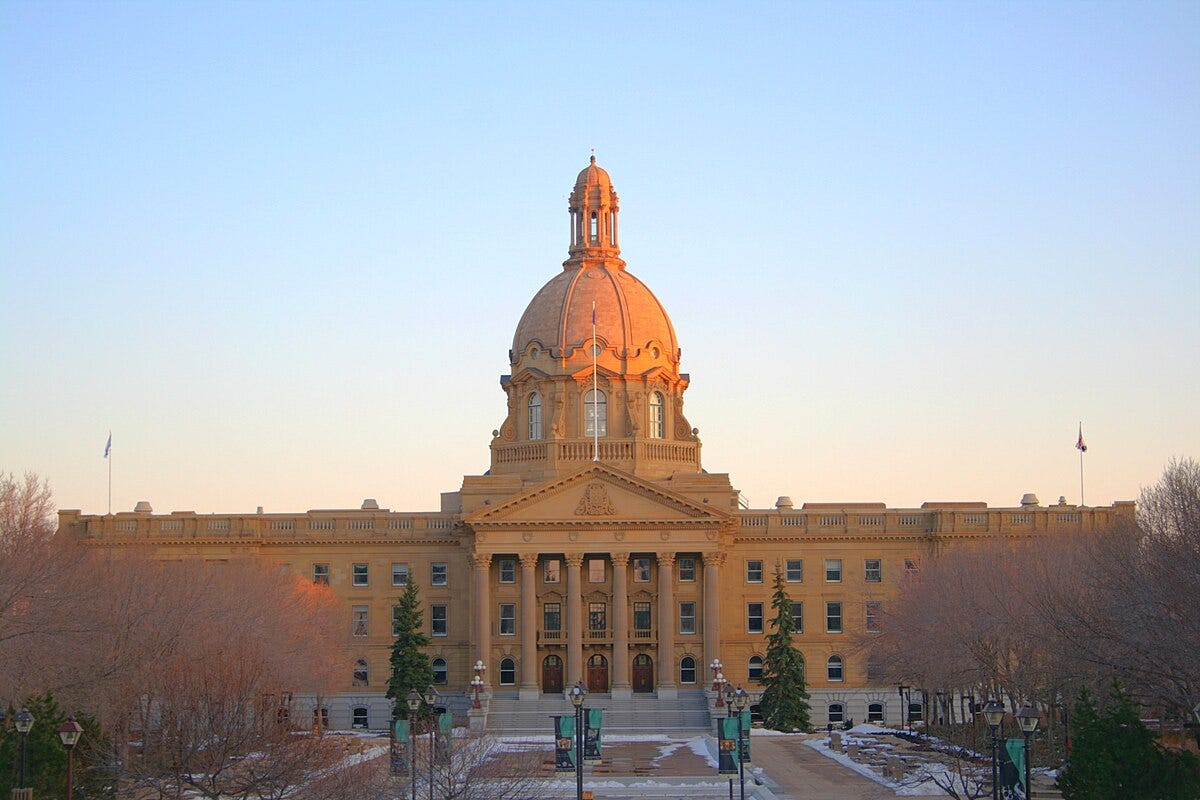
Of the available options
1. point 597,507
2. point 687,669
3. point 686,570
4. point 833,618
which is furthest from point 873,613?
point 597,507

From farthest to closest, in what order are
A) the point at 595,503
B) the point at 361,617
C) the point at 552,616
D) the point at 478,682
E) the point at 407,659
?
the point at 361,617 < the point at 552,616 < the point at 595,503 < the point at 407,659 < the point at 478,682

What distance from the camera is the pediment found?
4040 inches

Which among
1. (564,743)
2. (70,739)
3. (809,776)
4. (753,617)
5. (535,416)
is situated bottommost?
(809,776)

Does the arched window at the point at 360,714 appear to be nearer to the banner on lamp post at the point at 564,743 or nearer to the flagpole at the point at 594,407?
the flagpole at the point at 594,407

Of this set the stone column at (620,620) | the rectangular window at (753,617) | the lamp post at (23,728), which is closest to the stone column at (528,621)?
the stone column at (620,620)

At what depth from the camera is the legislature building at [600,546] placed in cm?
10300

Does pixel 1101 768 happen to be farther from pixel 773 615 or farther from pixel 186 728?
pixel 773 615

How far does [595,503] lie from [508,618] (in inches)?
346

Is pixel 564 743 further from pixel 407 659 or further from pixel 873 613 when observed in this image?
pixel 873 613

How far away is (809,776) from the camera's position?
6894cm

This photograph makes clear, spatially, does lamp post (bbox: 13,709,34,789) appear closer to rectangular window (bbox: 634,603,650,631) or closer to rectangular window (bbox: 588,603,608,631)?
rectangular window (bbox: 588,603,608,631)

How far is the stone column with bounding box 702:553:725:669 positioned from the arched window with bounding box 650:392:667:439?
454 inches

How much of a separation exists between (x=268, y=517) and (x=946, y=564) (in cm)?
3931

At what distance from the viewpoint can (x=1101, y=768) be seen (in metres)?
46.6
